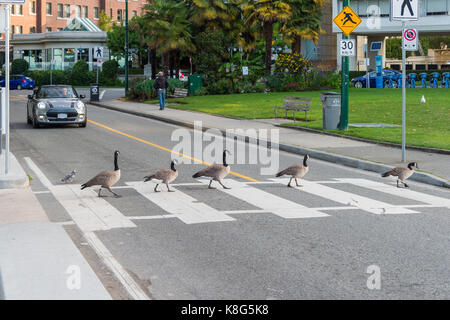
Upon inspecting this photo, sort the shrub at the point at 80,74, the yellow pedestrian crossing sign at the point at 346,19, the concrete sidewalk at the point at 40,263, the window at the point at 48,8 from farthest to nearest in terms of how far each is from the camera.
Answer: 1. the window at the point at 48,8
2. the shrub at the point at 80,74
3. the yellow pedestrian crossing sign at the point at 346,19
4. the concrete sidewalk at the point at 40,263

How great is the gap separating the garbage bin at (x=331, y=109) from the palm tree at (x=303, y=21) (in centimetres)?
3080

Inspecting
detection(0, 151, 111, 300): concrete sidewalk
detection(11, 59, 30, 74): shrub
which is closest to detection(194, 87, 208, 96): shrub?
detection(0, 151, 111, 300): concrete sidewalk

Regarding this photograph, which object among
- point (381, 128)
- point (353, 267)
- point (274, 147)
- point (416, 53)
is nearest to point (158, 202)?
point (353, 267)

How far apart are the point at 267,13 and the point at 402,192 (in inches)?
1587

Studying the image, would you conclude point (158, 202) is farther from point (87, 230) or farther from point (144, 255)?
point (144, 255)

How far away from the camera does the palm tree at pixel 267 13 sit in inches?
2016

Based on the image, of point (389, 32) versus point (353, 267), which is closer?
point (353, 267)

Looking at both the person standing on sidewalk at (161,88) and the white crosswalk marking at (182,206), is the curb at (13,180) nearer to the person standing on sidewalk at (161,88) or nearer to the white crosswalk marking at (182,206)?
the white crosswalk marking at (182,206)

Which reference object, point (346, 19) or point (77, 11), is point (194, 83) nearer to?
point (346, 19)

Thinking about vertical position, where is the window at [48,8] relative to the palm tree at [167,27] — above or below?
above

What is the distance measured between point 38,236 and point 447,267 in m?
4.61

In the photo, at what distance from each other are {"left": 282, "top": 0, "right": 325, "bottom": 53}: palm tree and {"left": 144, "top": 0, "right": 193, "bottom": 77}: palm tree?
757 centimetres

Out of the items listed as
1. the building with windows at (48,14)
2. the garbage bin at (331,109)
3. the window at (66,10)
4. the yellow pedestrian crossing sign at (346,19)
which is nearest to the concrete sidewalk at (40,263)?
the yellow pedestrian crossing sign at (346,19)

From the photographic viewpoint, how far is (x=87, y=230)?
30.2 ft
